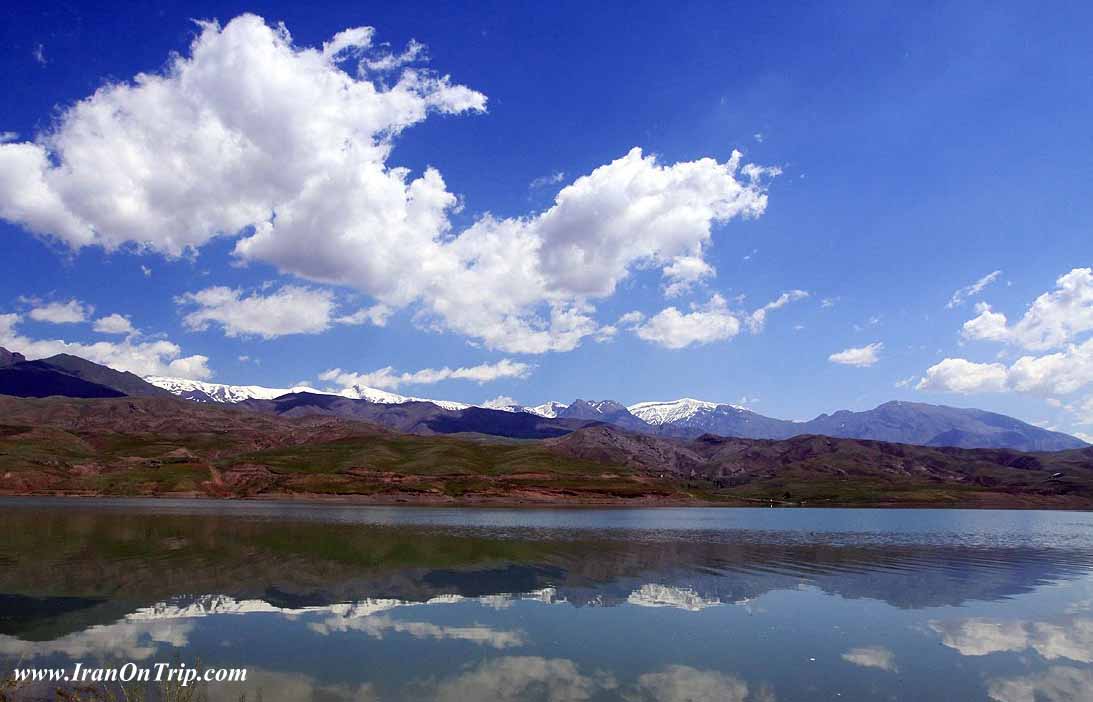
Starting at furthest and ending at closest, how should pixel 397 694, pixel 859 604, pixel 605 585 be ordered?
pixel 605 585 < pixel 859 604 < pixel 397 694

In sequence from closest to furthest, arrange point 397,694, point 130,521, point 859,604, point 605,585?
point 397,694 < point 859,604 < point 605,585 < point 130,521

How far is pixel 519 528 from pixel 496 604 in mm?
70853

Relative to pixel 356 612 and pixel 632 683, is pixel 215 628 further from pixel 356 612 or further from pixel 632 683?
pixel 632 683

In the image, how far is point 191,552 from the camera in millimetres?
67188

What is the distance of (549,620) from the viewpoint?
4091 centimetres

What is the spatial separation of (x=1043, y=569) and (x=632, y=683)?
6440 centimetres

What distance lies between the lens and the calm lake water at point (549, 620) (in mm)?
29469

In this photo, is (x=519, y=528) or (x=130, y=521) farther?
(x=519, y=528)

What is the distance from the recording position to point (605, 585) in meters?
54.9

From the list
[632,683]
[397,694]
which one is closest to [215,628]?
[397,694]

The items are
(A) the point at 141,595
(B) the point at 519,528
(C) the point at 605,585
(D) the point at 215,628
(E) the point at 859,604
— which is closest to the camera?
(D) the point at 215,628

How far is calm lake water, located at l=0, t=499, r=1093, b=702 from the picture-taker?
96.7 feet

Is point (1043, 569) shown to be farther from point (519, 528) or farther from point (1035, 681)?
point (519, 528)

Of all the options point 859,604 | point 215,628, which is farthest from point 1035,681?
point 215,628
